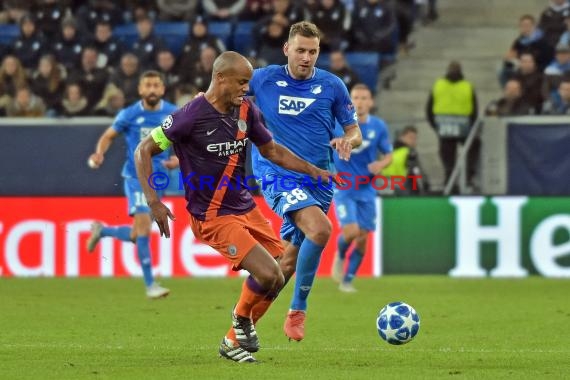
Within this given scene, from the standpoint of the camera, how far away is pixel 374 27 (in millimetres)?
21391

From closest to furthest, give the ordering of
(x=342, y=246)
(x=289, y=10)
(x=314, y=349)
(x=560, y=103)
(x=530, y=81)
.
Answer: (x=314, y=349) → (x=342, y=246) → (x=560, y=103) → (x=530, y=81) → (x=289, y=10)

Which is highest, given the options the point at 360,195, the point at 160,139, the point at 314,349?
the point at 160,139

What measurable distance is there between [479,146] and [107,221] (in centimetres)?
495

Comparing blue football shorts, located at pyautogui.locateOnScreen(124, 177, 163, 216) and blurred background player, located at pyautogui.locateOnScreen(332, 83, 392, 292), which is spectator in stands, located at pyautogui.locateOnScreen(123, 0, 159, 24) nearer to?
blurred background player, located at pyautogui.locateOnScreen(332, 83, 392, 292)

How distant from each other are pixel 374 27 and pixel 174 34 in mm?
3274

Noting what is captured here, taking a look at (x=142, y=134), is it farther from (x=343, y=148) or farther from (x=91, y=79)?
(x=91, y=79)

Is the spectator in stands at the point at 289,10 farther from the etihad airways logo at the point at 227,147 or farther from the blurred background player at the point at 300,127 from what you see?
the etihad airways logo at the point at 227,147

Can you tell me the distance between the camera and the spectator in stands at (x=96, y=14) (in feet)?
73.1

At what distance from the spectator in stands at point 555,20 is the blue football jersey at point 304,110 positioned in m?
10.4

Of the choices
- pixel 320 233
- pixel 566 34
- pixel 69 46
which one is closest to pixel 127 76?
pixel 69 46

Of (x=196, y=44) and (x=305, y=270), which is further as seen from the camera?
(x=196, y=44)

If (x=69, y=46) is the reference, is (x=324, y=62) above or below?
below

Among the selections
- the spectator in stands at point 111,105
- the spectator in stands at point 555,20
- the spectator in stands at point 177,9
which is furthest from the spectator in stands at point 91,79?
the spectator in stands at point 555,20

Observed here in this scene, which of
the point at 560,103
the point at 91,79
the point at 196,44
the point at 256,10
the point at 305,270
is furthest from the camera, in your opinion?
the point at 256,10
